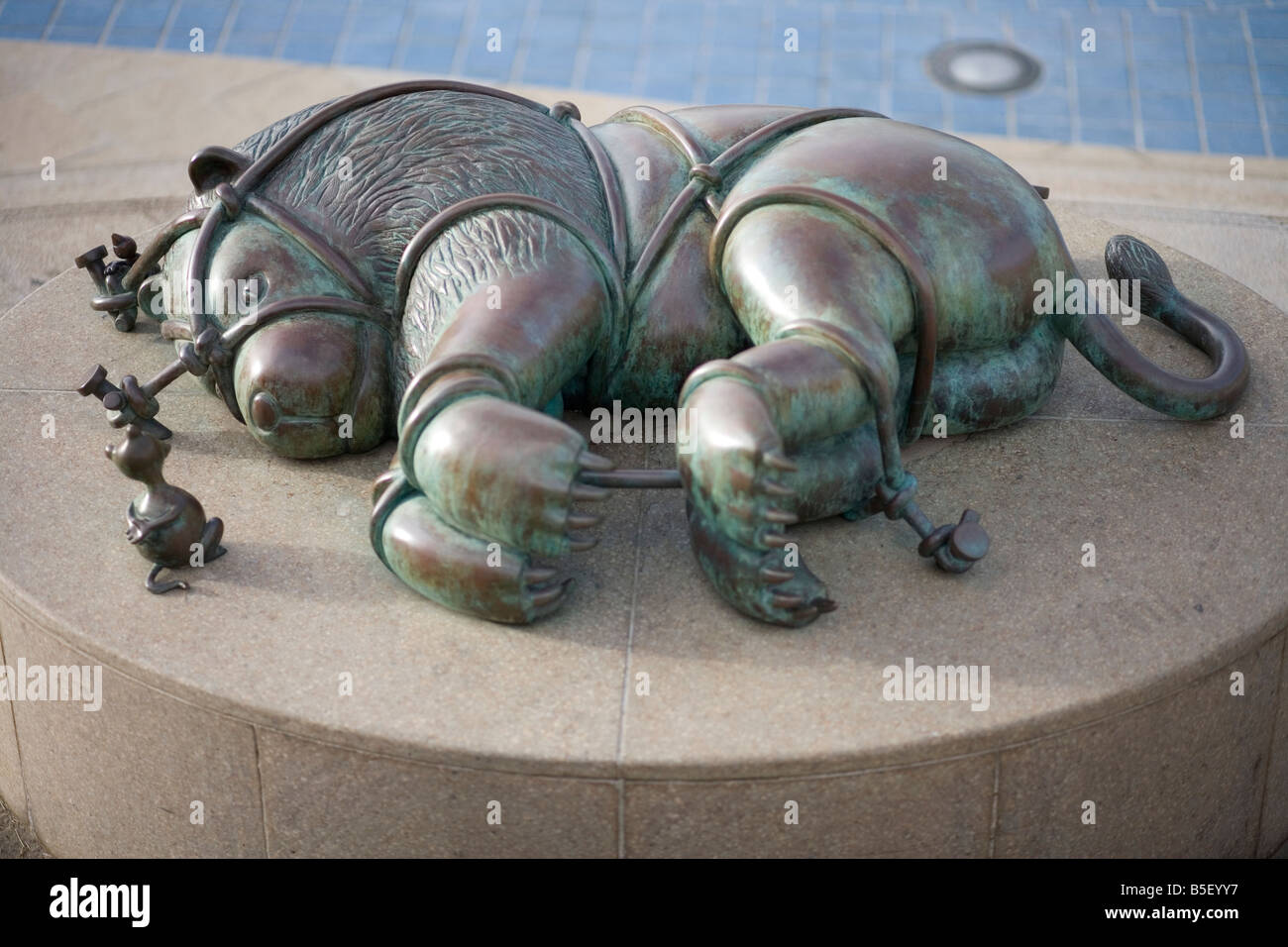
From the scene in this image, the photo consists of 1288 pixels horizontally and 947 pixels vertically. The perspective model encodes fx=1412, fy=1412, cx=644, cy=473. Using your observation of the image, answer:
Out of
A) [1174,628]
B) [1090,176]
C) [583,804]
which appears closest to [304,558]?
[583,804]

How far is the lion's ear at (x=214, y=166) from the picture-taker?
399 cm

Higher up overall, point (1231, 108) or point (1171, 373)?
point (1231, 108)

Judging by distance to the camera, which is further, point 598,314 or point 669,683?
point 598,314

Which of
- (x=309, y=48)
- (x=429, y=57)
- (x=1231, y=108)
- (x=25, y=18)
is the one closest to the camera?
(x=1231, y=108)

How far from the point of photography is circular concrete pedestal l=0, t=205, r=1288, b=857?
327 cm

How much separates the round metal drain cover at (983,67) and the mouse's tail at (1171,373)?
15.3 ft

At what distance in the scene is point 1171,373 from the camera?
4215 millimetres

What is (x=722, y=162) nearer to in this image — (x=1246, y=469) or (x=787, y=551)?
(x=787, y=551)

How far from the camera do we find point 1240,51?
30.0 ft

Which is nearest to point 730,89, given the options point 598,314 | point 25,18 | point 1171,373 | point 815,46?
point 815,46

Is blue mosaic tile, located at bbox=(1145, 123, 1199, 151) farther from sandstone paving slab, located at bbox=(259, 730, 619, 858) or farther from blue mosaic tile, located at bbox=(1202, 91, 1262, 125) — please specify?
sandstone paving slab, located at bbox=(259, 730, 619, 858)

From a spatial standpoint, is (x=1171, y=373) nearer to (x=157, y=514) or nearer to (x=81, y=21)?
(x=157, y=514)

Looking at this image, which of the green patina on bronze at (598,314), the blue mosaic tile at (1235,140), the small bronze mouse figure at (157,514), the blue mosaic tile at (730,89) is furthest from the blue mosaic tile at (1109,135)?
the small bronze mouse figure at (157,514)

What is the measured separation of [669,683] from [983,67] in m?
6.84
